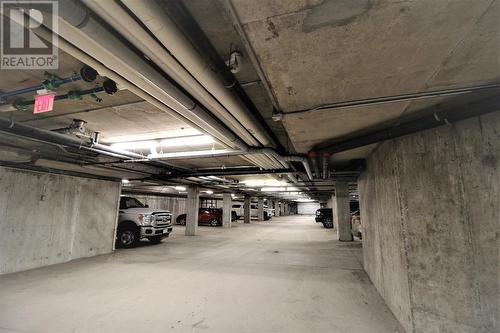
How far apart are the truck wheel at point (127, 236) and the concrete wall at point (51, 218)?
0.75 meters

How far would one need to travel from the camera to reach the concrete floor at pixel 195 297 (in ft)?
9.37

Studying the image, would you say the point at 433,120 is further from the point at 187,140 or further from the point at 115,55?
the point at 187,140

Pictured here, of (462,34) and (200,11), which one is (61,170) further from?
(462,34)

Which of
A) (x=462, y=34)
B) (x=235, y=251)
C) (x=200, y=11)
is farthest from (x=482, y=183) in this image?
(x=235, y=251)

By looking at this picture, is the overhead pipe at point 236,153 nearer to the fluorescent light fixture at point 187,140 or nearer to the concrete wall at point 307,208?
the fluorescent light fixture at point 187,140

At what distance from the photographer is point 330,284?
169 inches

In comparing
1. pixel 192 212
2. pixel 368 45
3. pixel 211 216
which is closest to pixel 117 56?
pixel 368 45

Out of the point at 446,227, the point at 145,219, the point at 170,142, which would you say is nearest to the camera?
the point at 446,227

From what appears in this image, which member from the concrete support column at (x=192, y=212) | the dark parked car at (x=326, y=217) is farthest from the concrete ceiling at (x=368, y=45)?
the dark parked car at (x=326, y=217)

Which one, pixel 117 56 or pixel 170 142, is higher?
pixel 170 142

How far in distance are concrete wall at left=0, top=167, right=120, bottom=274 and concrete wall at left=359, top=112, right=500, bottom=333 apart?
7.63 m

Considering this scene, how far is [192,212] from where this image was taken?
12.2m

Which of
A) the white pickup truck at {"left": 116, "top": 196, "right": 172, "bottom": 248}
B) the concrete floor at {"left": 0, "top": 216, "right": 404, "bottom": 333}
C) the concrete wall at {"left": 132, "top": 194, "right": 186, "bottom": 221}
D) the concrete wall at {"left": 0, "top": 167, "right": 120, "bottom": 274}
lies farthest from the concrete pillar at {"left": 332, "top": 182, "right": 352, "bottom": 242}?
the concrete wall at {"left": 132, "top": 194, "right": 186, "bottom": 221}

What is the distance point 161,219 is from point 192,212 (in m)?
3.20
